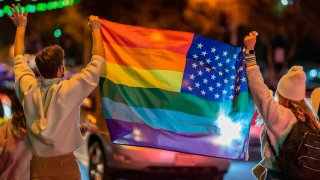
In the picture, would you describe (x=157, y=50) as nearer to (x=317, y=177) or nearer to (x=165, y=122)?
(x=165, y=122)

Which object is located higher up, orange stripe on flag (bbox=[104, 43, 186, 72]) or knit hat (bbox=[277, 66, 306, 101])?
orange stripe on flag (bbox=[104, 43, 186, 72])

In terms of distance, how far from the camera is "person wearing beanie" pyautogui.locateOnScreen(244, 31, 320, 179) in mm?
4020

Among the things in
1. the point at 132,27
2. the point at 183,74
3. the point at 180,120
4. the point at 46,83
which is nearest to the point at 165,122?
the point at 180,120

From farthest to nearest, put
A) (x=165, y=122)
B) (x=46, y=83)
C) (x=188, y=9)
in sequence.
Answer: (x=188, y=9) → (x=165, y=122) → (x=46, y=83)

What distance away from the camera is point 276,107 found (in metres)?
4.01

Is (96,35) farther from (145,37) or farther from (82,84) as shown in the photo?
(145,37)

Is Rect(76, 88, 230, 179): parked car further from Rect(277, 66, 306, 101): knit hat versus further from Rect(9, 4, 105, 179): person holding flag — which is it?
Rect(277, 66, 306, 101): knit hat

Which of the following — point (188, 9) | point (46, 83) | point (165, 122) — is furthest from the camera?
point (188, 9)

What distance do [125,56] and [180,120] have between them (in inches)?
26.5

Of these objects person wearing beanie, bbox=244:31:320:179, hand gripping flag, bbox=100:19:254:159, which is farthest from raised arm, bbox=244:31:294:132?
hand gripping flag, bbox=100:19:254:159

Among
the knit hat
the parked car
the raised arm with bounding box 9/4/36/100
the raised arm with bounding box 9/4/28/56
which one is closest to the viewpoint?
the raised arm with bounding box 9/4/36/100

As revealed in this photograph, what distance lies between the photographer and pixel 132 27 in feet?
15.6

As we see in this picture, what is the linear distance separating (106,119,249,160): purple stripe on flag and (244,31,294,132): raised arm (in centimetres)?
60

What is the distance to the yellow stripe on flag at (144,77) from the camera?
4.66 m
